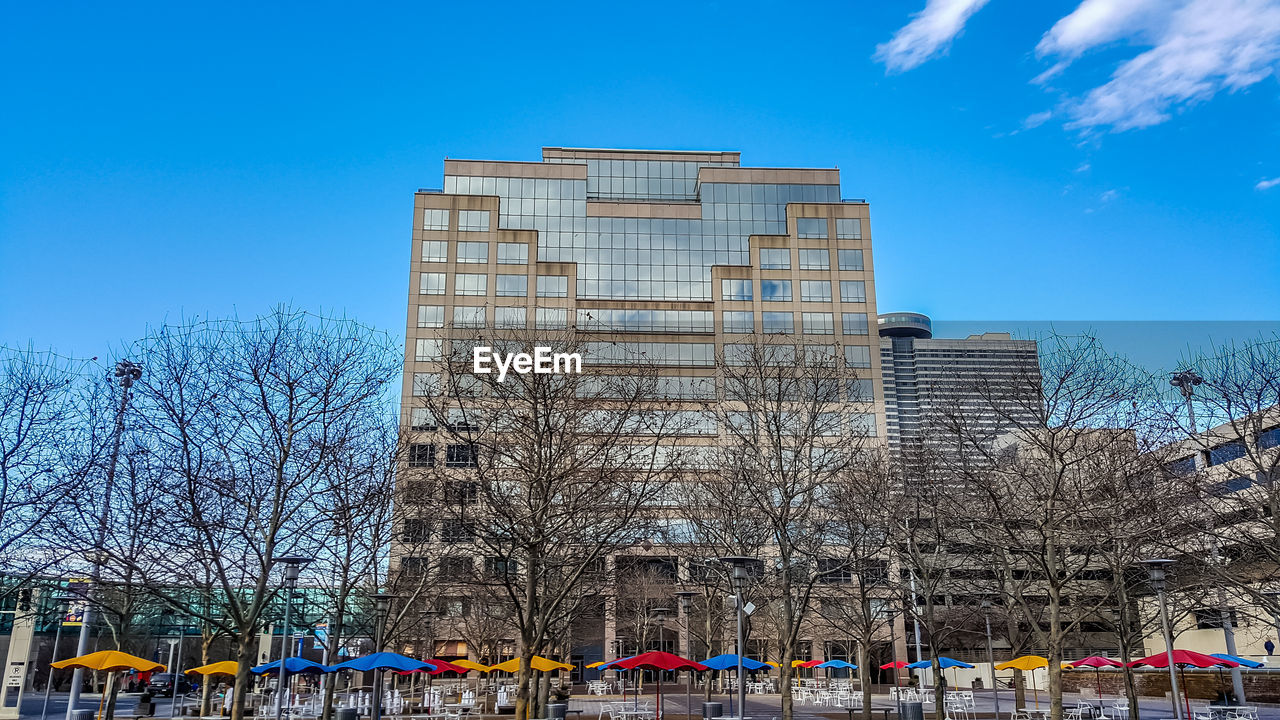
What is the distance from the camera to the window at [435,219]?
83875 mm

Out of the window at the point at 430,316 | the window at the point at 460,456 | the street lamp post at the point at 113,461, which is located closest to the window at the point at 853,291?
the window at the point at 430,316

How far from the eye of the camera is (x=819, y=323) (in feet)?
273

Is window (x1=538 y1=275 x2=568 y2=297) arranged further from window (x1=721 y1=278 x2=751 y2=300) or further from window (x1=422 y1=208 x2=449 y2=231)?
window (x1=721 y1=278 x2=751 y2=300)

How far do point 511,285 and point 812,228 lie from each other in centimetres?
2984

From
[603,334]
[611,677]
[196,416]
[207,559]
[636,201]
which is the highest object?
[636,201]

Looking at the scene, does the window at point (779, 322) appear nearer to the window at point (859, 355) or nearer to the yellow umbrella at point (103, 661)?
the window at point (859, 355)

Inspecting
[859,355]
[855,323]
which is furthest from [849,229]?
[859,355]

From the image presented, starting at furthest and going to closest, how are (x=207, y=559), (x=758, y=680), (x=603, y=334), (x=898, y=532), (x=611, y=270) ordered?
(x=611, y=270)
(x=603, y=334)
(x=758, y=680)
(x=898, y=532)
(x=207, y=559)

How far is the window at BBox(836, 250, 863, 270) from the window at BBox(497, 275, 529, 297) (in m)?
30.2

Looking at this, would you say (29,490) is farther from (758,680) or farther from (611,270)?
(611,270)

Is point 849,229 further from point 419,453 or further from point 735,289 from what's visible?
point 419,453

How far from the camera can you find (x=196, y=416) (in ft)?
68.5

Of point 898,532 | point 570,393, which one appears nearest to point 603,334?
point 898,532

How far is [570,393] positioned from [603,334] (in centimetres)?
5928
